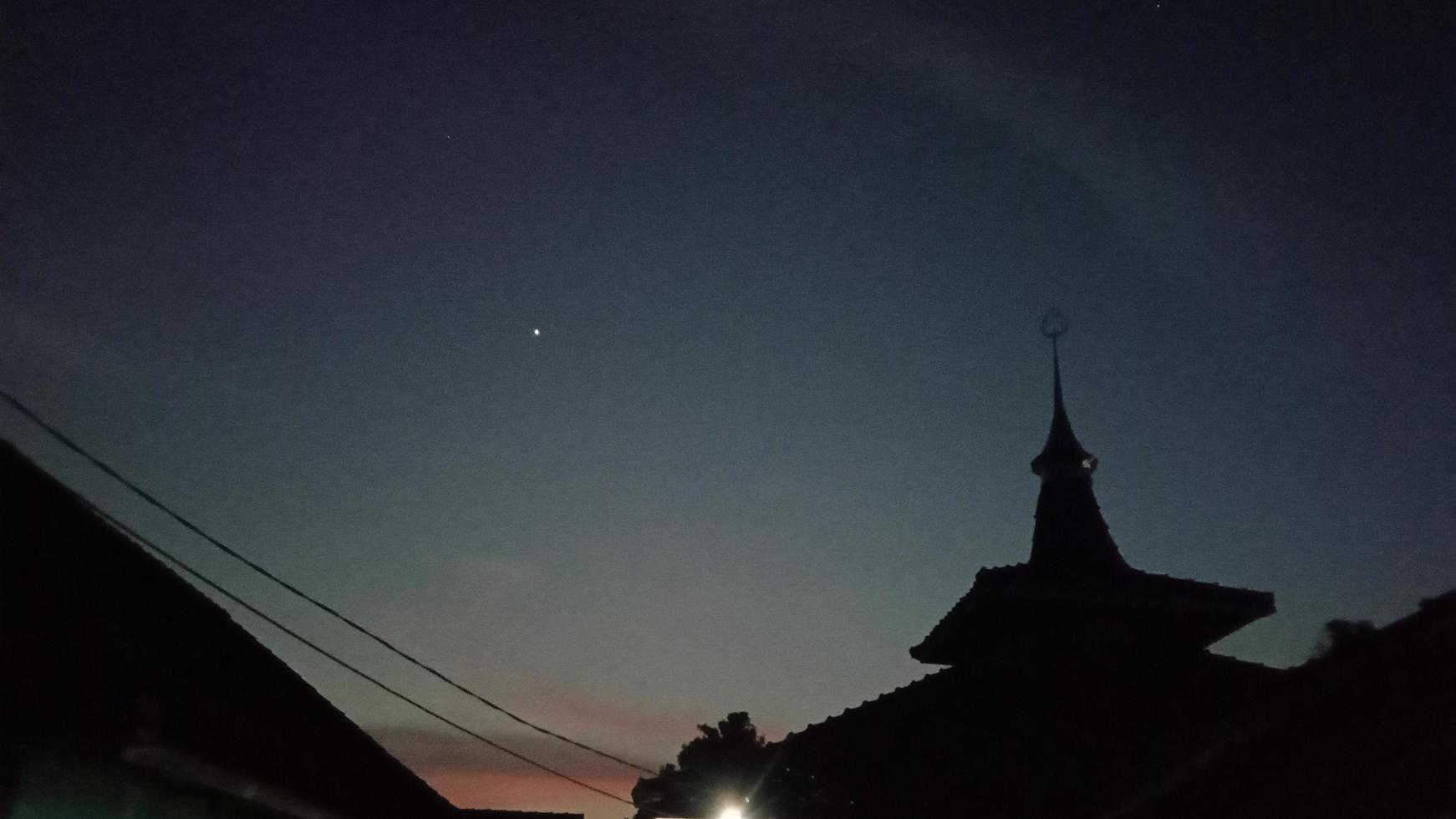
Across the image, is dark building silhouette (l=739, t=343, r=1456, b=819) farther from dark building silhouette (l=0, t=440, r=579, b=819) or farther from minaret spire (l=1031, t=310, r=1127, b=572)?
dark building silhouette (l=0, t=440, r=579, b=819)

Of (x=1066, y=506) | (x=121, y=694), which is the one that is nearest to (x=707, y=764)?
(x=1066, y=506)

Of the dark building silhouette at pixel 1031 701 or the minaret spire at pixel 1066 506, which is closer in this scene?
the dark building silhouette at pixel 1031 701

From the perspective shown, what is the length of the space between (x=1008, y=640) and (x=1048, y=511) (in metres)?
6.56

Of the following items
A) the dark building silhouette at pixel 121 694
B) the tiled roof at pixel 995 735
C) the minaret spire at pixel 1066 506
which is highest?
the minaret spire at pixel 1066 506

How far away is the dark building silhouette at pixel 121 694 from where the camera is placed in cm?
348

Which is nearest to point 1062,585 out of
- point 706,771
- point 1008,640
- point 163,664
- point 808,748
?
point 1008,640

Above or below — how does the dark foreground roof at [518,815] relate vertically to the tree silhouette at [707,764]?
below

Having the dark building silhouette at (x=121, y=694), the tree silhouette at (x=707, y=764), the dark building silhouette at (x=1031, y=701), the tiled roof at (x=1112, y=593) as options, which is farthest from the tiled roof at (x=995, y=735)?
the tree silhouette at (x=707, y=764)

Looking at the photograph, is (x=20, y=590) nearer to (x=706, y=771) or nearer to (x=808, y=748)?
(x=808, y=748)

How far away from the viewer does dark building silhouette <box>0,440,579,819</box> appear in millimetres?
3477

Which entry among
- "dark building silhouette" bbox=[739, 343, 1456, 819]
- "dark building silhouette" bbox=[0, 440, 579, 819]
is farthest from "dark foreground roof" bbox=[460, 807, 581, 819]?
"dark building silhouette" bbox=[0, 440, 579, 819]

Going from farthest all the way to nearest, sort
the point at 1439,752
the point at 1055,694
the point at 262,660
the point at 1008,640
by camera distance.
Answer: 1. the point at 1008,640
2. the point at 1055,694
3. the point at 1439,752
4. the point at 262,660

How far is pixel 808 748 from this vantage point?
18125 mm

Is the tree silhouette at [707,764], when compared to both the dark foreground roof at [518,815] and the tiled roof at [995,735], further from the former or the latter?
the tiled roof at [995,735]
